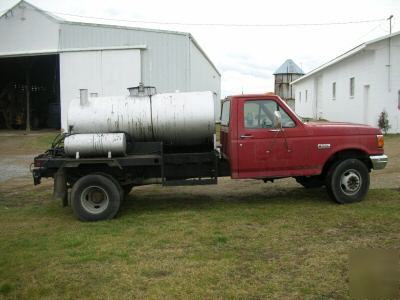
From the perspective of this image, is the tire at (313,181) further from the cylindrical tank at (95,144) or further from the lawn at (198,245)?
the cylindrical tank at (95,144)

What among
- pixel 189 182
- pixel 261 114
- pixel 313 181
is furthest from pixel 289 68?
pixel 189 182

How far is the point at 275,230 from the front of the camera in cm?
707

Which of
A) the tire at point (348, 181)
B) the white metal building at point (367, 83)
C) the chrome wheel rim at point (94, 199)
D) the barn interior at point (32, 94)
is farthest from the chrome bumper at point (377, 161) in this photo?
the barn interior at point (32, 94)

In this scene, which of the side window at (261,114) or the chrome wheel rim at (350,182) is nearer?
the side window at (261,114)

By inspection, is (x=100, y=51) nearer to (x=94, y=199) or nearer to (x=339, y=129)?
(x=94, y=199)

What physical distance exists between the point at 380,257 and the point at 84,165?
191 inches

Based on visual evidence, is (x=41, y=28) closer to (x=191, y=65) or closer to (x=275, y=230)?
(x=191, y=65)

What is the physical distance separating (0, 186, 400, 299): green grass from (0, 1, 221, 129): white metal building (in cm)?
1294

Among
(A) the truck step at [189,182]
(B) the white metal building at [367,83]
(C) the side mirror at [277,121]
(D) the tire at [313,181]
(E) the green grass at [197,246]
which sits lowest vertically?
(E) the green grass at [197,246]

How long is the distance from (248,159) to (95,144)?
2.54 metres

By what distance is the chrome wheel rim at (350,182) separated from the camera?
8.60 m

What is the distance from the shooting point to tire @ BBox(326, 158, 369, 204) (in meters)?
8.57

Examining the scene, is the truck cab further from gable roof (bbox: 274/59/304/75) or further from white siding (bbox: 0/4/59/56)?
gable roof (bbox: 274/59/304/75)

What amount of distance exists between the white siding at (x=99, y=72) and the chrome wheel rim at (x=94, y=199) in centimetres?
1415
